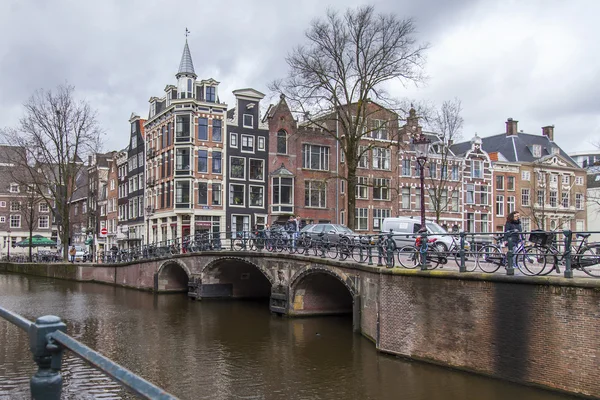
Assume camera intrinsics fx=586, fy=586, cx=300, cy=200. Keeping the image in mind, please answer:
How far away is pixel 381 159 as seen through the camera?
166 feet

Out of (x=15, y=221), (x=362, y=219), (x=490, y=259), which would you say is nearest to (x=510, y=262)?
(x=490, y=259)

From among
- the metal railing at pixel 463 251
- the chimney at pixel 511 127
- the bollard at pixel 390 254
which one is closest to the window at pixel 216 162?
the metal railing at pixel 463 251

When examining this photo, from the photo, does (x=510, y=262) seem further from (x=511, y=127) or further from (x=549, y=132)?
(x=549, y=132)

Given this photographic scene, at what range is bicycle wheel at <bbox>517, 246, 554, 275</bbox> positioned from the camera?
43.7 feet

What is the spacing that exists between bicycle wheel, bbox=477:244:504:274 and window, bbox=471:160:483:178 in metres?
40.4

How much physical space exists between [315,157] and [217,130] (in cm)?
855

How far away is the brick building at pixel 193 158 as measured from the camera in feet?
144

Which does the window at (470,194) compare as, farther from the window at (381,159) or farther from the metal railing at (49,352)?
the metal railing at (49,352)

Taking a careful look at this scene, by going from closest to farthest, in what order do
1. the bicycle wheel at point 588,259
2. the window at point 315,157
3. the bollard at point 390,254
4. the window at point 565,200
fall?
the bicycle wheel at point 588,259 → the bollard at point 390,254 → the window at point 315,157 → the window at point 565,200

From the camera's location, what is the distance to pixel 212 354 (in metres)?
17.5

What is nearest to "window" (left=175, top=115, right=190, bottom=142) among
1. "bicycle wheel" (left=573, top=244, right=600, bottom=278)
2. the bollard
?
the bollard

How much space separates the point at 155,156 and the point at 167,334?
29118mm

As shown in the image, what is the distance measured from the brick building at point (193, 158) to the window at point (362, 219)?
1135 centimetres

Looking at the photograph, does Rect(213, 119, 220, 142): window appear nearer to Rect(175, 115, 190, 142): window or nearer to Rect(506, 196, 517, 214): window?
Rect(175, 115, 190, 142): window
